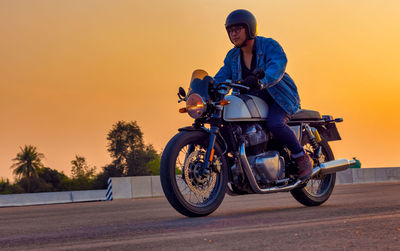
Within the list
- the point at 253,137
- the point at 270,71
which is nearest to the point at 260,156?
the point at 253,137

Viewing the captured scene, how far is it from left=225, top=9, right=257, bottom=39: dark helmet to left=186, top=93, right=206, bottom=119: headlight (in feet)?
3.75

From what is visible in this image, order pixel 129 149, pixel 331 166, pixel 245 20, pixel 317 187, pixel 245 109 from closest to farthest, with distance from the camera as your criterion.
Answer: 1. pixel 245 109
2. pixel 245 20
3. pixel 331 166
4. pixel 317 187
5. pixel 129 149

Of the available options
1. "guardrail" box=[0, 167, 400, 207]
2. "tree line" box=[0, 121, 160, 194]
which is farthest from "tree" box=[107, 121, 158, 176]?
"guardrail" box=[0, 167, 400, 207]

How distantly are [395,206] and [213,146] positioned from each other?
2.05m

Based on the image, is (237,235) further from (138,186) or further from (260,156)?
(138,186)

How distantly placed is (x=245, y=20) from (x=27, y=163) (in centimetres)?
13435

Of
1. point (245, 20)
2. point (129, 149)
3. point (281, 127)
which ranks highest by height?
point (129, 149)

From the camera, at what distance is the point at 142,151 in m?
102

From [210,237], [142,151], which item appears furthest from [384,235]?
[142,151]

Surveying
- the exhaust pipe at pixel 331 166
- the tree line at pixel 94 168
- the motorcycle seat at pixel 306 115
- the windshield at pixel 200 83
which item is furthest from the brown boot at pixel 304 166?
the tree line at pixel 94 168

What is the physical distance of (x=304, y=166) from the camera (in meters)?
7.31

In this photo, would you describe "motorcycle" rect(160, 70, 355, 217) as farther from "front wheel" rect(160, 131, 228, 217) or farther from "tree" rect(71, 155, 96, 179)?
"tree" rect(71, 155, 96, 179)

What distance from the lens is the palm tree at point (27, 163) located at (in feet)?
431

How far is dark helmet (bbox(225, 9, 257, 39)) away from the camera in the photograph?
277 inches
